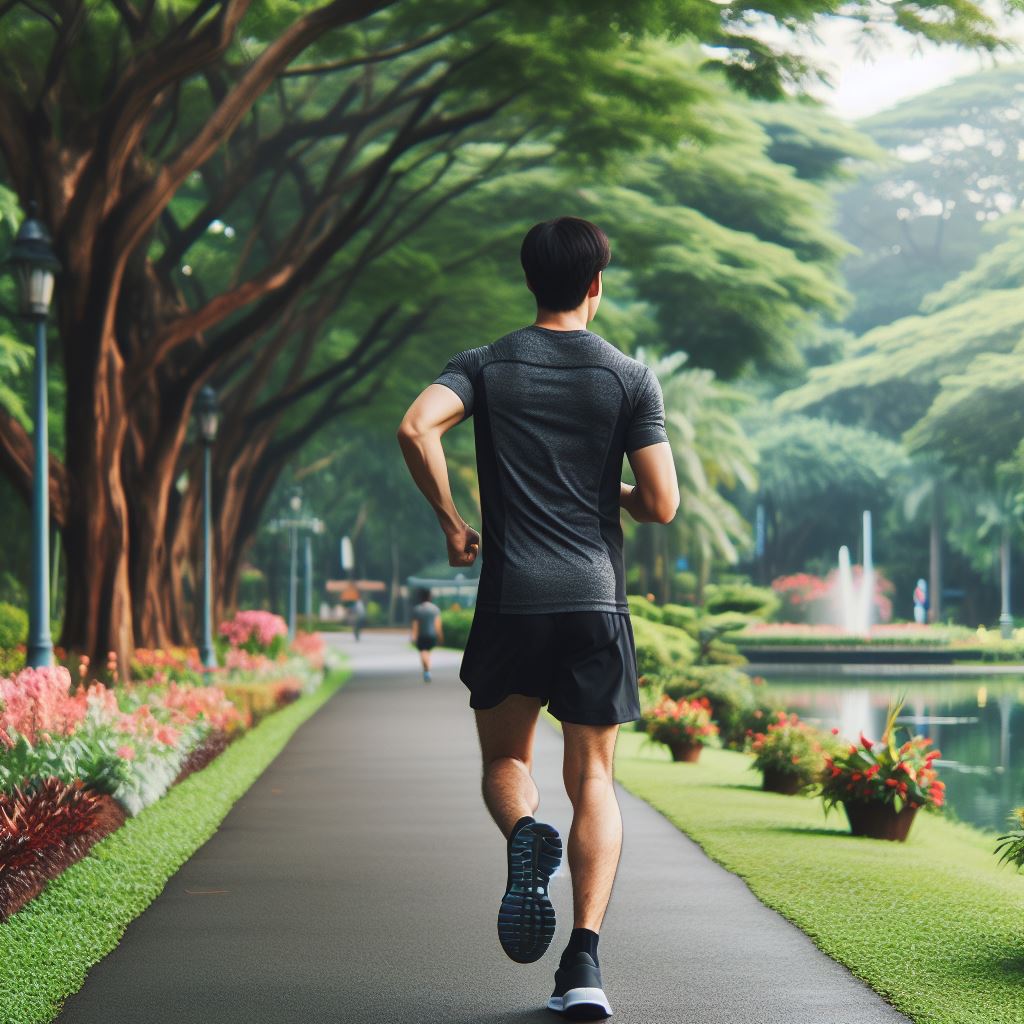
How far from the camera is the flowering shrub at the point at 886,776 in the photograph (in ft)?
31.3

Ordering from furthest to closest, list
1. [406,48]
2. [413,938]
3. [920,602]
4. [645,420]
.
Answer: [920,602] < [406,48] < [413,938] < [645,420]

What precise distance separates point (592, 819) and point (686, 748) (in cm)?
1114

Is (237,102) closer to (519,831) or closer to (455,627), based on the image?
(519,831)

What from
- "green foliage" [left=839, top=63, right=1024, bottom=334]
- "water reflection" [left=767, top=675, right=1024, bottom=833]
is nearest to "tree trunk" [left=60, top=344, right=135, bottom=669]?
"water reflection" [left=767, top=675, right=1024, bottom=833]

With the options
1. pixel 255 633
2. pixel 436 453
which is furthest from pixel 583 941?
pixel 255 633

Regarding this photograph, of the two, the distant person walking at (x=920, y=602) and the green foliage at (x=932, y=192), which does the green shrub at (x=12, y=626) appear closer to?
the distant person walking at (x=920, y=602)

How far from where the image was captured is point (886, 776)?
9.66 m

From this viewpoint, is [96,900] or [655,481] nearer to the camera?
[655,481]

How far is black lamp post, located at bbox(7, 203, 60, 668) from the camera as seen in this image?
1175 centimetres

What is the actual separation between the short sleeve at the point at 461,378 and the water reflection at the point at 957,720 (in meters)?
5.65

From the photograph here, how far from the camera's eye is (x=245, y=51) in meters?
19.0

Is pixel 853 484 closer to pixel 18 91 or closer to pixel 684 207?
pixel 684 207

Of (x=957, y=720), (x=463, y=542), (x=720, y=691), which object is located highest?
(x=463, y=542)

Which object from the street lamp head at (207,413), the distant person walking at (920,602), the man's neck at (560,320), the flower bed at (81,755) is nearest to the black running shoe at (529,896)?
the man's neck at (560,320)
